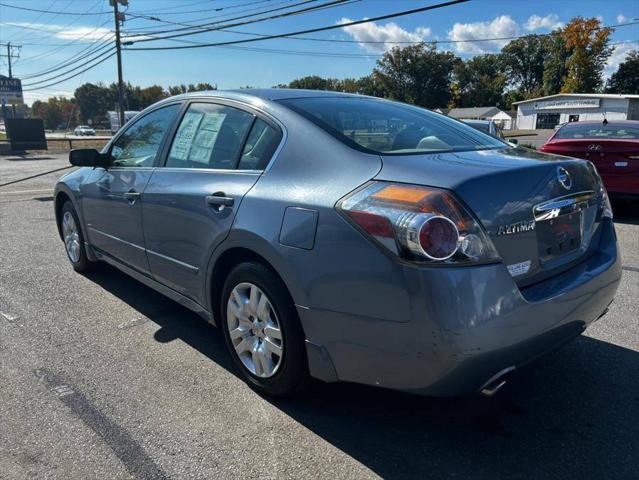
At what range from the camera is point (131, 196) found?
3.72 metres

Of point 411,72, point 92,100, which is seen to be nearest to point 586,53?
point 411,72

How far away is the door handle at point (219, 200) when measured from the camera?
2.82m

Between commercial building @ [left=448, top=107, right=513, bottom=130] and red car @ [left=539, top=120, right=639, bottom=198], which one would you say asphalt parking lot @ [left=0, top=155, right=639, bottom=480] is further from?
commercial building @ [left=448, top=107, right=513, bottom=130]

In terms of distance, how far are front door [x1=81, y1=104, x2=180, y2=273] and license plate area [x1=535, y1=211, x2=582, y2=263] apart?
2549 millimetres

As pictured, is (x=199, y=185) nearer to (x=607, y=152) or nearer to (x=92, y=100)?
(x=607, y=152)

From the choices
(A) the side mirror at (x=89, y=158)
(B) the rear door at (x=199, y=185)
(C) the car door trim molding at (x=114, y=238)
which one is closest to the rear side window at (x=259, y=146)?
(B) the rear door at (x=199, y=185)

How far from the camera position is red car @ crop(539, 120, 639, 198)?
7266 mm

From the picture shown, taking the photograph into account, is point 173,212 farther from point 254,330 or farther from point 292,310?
point 292,310

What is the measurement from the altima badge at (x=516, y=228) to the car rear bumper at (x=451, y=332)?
15cm

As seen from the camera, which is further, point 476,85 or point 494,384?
point 476,85

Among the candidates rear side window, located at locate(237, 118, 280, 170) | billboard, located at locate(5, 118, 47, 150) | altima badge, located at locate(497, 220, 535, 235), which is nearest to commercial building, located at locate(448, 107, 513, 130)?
billboard, located at locate(5, 118, 47, 150)

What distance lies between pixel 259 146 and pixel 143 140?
5.00 feet

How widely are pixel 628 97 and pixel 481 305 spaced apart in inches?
2407

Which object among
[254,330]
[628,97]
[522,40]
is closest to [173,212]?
[254,330]
